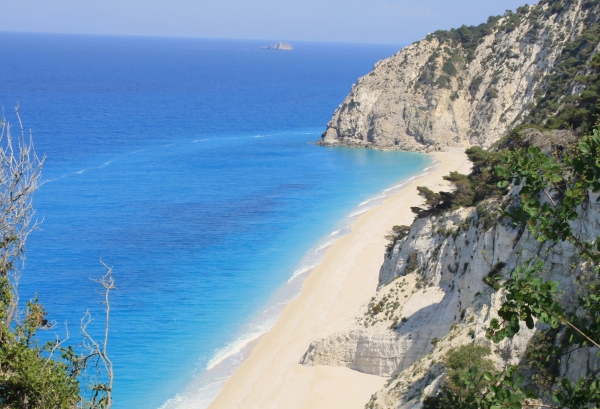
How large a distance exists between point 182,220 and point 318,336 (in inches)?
1080

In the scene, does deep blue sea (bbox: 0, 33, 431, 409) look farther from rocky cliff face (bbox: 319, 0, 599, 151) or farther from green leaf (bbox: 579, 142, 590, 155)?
green leaf (bbox: 579, 142, 590, 155)

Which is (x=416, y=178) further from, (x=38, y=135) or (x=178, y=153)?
(x=38, y=135)

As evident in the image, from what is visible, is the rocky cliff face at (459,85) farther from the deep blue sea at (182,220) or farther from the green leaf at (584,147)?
the green leaf at (584,147)

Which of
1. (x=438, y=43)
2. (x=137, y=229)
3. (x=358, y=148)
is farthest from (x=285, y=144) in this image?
(x=137, y=229)

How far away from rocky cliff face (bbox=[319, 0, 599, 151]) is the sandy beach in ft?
103

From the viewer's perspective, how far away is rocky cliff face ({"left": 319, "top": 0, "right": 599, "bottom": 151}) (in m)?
74.8

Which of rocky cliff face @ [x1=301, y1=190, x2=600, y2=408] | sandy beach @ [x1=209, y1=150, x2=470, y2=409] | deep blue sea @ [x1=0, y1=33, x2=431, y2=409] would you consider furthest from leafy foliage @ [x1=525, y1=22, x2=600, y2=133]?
deep blue sea @ [x1=0, y1=33, x2=431, y2=409]

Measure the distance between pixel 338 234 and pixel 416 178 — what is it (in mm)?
20339

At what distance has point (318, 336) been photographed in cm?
2741

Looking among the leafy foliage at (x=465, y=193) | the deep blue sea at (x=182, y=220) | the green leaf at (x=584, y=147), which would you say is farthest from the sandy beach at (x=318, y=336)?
the green leaf at (x=584, y=147)

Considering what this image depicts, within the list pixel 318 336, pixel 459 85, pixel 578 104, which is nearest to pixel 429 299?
pixel 318 336

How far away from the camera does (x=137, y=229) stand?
49.9 metres

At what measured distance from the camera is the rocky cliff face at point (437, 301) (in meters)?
16.2

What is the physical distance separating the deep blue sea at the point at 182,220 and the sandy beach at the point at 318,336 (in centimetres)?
123
